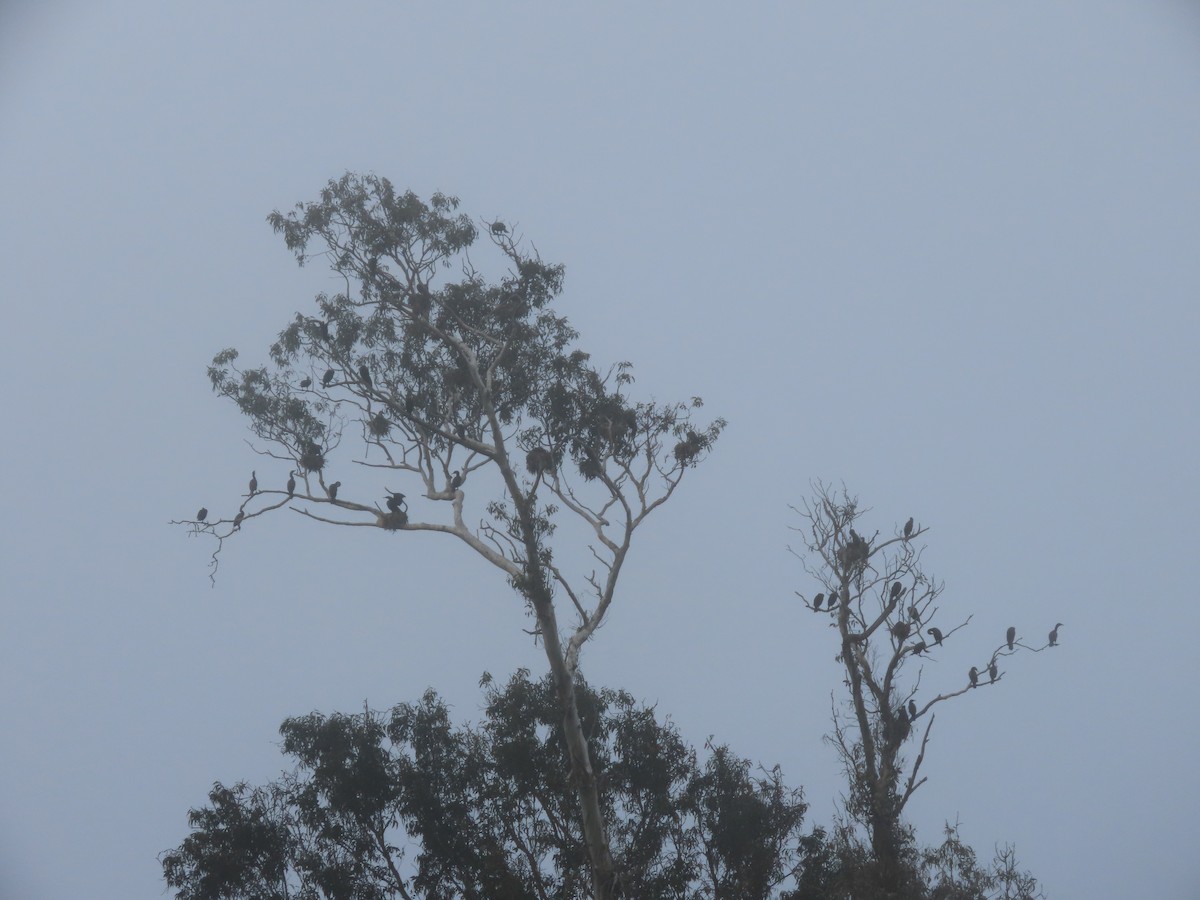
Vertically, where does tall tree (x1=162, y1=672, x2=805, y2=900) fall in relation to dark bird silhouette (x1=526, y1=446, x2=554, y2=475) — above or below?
below

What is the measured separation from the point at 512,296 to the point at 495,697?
560cm

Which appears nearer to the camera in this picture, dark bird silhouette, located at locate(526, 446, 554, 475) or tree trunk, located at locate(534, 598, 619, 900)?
tree trunk, located at locate(534, 598, 619, 900)

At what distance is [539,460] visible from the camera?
54.9 ft

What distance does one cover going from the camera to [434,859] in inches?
664

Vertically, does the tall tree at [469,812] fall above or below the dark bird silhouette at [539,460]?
below

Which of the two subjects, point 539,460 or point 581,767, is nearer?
point 581,767

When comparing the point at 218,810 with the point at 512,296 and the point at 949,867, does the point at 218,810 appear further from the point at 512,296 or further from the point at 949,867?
the point at 949,867

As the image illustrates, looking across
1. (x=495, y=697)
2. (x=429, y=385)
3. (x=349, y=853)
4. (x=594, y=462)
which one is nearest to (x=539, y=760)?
(x=495, y=697)

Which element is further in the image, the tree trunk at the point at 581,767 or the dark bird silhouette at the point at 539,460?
the dark bird silhouette at the point at 539,460

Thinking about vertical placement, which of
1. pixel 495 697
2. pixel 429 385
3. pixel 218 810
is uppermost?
pixel 429 385

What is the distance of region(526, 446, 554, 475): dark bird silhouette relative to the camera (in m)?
16.7

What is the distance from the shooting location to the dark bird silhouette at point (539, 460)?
1669 cm

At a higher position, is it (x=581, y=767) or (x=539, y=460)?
(x=539, y=460)

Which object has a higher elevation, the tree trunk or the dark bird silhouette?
the dark bird silhouette
